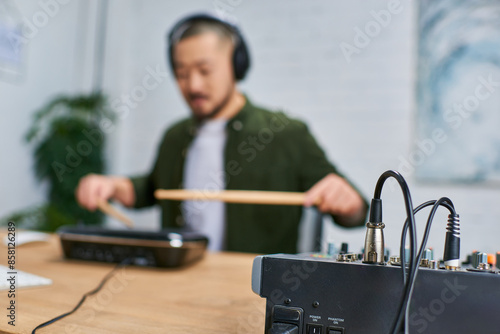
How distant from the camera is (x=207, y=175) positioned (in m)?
2.74

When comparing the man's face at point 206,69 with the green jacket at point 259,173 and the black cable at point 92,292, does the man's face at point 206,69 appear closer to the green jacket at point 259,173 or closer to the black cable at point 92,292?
the green jacket at point 259,173

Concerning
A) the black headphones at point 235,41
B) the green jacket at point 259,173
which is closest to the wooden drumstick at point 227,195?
the green jacket at point 259,173

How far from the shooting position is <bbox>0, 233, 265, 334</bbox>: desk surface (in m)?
0.57

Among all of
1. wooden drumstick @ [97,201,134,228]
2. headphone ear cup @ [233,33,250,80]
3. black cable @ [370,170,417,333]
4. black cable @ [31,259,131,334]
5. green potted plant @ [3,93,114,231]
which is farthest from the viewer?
green potted plant @ [3,93,114,231]

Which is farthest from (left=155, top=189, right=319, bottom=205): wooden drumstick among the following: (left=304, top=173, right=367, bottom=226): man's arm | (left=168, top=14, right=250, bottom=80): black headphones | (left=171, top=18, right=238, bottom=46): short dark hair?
(left=171, top=18, right=238, bottom=46): short dark hair

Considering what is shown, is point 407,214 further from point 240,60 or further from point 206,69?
point 240,60

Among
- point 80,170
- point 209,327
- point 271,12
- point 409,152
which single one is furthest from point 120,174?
point 209,327

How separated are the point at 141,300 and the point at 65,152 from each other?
2.45m

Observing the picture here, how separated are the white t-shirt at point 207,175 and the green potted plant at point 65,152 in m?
0.76

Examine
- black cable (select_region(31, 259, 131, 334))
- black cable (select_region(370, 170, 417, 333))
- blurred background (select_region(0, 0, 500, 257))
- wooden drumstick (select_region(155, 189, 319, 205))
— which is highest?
blurred background (select_region(0, 0, 500, 257))

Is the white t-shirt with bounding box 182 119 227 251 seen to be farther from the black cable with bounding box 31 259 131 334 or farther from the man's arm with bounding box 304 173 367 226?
the black cable with bounding box 31 259 131 334

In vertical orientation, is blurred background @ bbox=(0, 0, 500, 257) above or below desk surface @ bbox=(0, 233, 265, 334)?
above

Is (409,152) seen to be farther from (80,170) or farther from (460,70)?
(80,170)

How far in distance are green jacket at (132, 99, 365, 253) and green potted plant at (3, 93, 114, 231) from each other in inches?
19.9
